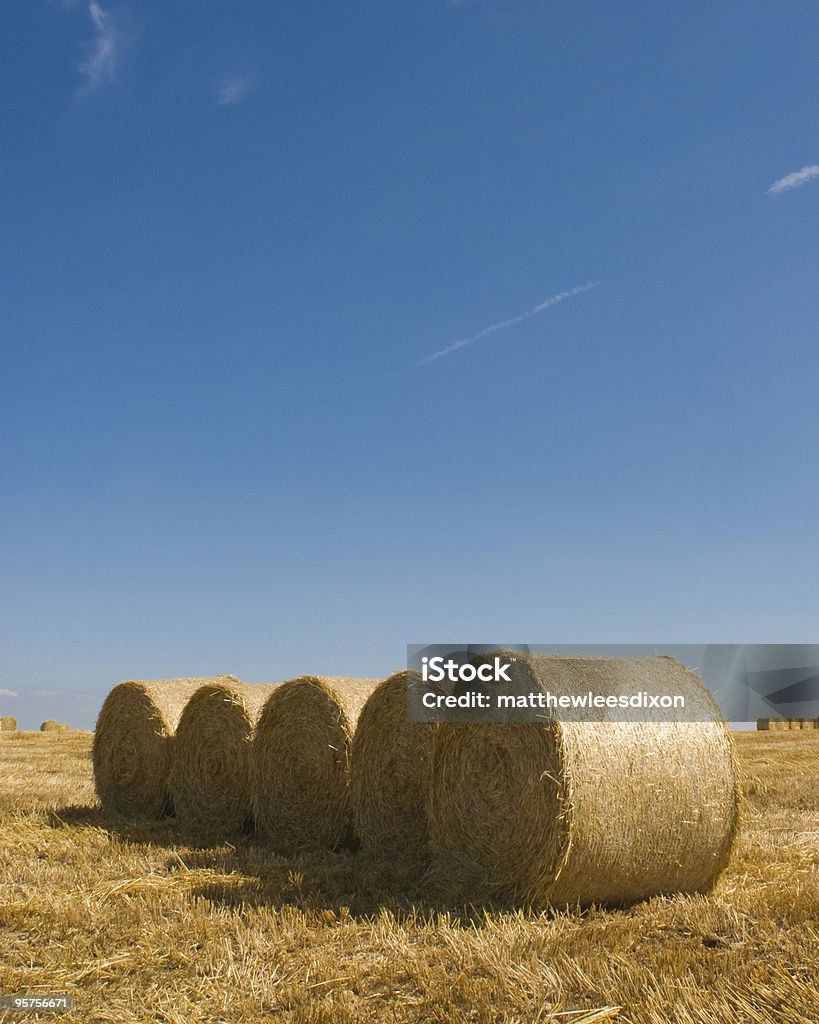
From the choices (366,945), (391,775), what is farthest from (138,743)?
(366,945)

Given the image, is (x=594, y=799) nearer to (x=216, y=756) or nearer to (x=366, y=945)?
(x=366, y=945)

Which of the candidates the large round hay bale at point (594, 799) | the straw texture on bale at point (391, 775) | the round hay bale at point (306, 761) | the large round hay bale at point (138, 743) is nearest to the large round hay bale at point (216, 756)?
the large round hay bale at point (138, 743)

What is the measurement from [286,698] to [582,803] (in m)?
4.09

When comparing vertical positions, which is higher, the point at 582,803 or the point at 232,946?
the point at 582,803

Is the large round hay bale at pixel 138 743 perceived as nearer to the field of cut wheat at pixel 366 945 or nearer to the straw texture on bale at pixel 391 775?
the field of cut wheat at pixel 366 945

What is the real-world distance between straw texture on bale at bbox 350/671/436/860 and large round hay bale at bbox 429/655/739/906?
101cm

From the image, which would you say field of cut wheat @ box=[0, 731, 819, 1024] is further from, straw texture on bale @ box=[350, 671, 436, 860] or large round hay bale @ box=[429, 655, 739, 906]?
straw texture on bale @ box=[350, 671, 436, 860]

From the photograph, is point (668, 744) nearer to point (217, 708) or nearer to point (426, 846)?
point (426, 846)

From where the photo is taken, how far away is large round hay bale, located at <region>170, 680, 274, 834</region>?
10.1 m

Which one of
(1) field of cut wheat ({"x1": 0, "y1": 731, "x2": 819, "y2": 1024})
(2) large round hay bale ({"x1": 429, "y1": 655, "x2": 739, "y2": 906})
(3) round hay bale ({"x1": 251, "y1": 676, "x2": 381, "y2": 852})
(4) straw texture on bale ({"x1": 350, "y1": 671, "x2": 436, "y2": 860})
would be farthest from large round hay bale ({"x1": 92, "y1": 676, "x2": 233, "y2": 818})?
(2) large round hay bale ({"x1": 429, "y1": 655, "x2": 739, "y2": 906})

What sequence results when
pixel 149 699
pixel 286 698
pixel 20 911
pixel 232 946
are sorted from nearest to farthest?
pixel 232 946, pixel 20 911, pixel 286 698, pixel 149 699

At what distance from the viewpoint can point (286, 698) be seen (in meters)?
9.48

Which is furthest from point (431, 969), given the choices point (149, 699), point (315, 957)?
point (149, 699)

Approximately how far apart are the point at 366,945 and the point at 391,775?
311cm
